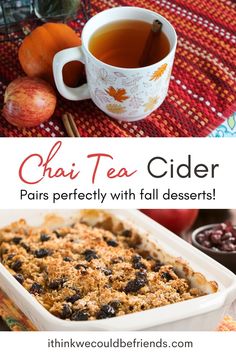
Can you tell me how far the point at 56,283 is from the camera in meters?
0.72

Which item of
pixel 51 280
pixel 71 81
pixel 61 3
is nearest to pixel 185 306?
pixel 51 280

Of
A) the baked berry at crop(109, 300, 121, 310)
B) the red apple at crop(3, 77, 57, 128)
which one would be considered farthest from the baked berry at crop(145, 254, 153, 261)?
the red apple at crop(3, 77, 57, 128)

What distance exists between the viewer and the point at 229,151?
707mm

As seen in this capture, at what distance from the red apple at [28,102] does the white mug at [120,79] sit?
19 mm

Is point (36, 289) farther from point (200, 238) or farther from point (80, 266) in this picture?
point (200, 238)

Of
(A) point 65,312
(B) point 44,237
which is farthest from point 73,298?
(B) point 44,237

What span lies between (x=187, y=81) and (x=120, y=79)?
14 centimetres

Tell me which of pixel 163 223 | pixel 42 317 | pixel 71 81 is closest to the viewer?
pixel 42 317

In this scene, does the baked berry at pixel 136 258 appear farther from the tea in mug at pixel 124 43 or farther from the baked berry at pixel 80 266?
the tea in mug at pixel 124 43

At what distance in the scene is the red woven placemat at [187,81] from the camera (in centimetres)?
74

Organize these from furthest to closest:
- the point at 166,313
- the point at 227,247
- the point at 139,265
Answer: the point at 227,247
the point at 139,265
the point at 166,313

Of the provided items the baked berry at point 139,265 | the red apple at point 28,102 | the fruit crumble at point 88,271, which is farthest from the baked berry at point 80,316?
the red apple at point 28,102
